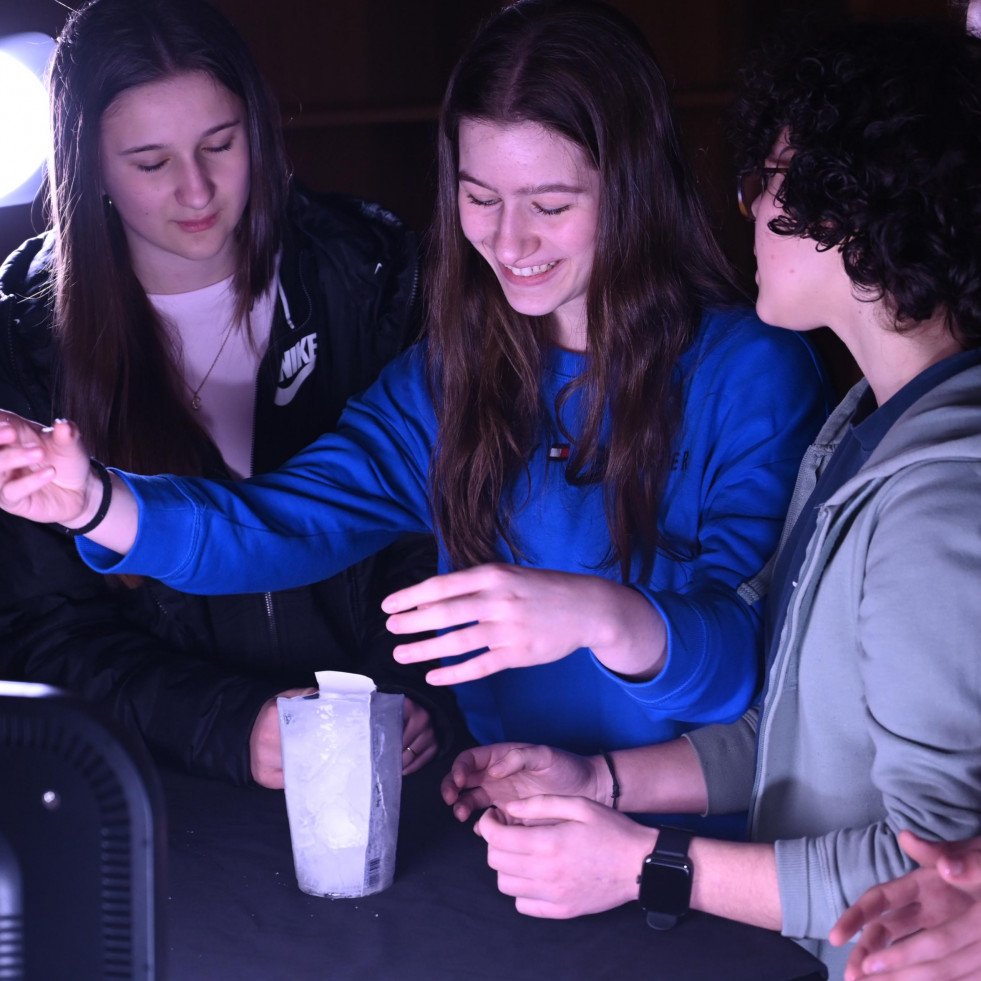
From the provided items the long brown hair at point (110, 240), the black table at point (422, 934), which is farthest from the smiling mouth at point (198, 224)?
the black table at point (422, 934)

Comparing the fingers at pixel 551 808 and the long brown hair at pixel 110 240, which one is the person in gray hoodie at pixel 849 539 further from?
the long brown hair at pixel 110 240

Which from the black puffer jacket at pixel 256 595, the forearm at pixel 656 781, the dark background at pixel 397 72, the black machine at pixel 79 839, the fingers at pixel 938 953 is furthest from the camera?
the dark background at pixel 397 72

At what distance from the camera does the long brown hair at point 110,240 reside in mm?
1563

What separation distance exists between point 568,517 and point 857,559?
0.45 m

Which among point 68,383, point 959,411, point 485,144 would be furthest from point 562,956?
point 68,383

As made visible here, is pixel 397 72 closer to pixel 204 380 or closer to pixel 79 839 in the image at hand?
pixel 204 380

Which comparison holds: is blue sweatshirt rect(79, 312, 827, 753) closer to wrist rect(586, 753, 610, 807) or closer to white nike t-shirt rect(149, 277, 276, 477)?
wrist rect(586, 753, 610, 807)

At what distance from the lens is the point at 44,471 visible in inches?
46.0

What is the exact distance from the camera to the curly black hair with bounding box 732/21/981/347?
3.33ft

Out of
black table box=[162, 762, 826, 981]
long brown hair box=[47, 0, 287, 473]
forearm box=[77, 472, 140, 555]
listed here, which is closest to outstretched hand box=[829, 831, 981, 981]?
black table box=[162, 762, 826, 981]

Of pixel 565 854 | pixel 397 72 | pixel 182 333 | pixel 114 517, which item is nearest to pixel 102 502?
pixel 114 517

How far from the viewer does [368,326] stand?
1.73 metres

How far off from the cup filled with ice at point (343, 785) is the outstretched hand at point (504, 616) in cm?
8

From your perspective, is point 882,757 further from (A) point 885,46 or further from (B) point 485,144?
(B) point 485,144
